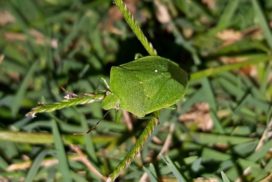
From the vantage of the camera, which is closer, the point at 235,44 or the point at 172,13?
the point at 235,44

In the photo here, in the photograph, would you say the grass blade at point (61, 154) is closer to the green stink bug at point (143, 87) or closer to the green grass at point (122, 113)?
the green grass at point (122, 113)

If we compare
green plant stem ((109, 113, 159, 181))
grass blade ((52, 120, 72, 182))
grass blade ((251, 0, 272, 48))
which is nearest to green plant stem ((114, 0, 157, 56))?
green plant stem ((109, 113, 159, 181))

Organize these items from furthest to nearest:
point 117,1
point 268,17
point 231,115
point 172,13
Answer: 1. point 172,13
2. point 268,17
3. point 231,115
4. point 117,1

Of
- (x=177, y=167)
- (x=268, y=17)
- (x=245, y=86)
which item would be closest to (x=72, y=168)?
(x=177, y=167)

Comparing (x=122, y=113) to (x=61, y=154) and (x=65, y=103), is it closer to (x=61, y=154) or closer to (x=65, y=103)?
(x=61, y=154)

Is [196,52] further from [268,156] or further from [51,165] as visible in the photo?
[51,165]

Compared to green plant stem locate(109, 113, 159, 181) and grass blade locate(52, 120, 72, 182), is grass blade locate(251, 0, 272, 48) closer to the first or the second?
green plant stem locate(109, 113, 159, 181)
